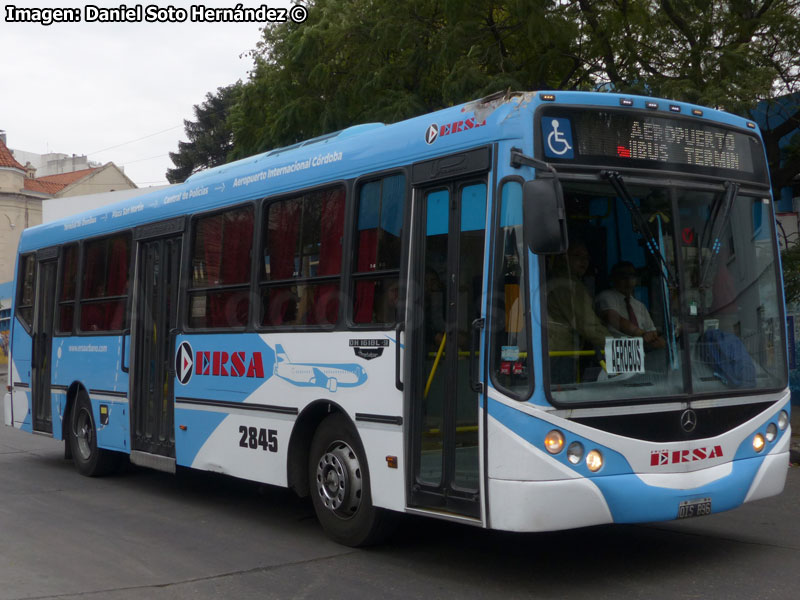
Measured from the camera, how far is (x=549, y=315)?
5.96m


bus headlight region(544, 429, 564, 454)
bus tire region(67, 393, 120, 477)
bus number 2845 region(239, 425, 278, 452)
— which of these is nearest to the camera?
bus headlight region(544, 429, 564, 454)

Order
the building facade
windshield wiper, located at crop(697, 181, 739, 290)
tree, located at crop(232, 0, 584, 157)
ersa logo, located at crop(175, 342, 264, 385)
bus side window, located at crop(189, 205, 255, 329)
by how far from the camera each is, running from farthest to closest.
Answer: the building facade
tree, located at crop(232, 0, 584, 157)
bus side window, located at crop(189, 205, 255, 329)
ersa logo, located at crop(175, 342, 264, 385)
windshield wiper, located at crop(697, 181, 739, 290)

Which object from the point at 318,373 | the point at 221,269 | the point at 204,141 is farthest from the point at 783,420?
the point at 204,141

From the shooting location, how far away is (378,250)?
725 cm

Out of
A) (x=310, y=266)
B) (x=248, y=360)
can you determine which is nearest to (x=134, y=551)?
(x=248, y=360)

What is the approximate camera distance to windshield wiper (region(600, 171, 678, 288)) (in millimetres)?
6199

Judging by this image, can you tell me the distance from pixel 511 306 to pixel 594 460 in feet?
3.37

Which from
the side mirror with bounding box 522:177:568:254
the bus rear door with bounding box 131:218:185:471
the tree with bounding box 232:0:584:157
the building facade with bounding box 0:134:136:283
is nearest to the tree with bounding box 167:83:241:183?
the building facade with bounding box 0:134:136:283

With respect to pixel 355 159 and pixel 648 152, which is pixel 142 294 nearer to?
pixel 355 159

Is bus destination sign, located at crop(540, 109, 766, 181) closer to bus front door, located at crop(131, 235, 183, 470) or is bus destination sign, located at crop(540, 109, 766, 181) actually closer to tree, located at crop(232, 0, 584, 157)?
bus front door, located at crop(131, 235, 183, 470)

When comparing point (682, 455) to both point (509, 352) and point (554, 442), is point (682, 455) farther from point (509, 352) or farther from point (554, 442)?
point (509, 352)

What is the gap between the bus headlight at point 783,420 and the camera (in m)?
6.80

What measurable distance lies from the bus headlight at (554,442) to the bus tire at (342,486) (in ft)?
5.63

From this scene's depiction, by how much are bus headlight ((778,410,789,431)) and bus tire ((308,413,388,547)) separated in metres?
2.79
